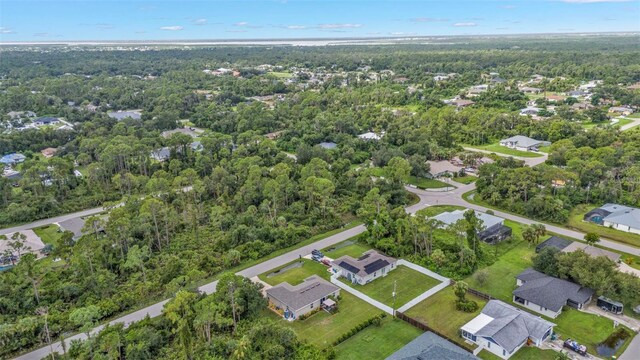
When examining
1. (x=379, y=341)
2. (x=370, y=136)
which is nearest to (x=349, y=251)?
(x=379, y=341)

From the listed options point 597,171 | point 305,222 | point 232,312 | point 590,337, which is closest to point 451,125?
point 597,171

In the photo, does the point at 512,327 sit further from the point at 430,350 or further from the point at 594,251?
the point at 594,251

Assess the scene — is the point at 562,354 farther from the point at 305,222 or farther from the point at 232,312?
the point at 305,222

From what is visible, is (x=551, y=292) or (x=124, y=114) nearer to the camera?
(x=551, y=292)

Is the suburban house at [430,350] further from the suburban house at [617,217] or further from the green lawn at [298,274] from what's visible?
the suburban house at [617,217]

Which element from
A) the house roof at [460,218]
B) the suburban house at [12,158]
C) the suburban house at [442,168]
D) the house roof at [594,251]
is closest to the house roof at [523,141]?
the suburban house at [442,168]

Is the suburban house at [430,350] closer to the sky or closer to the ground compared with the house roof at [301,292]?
closer to the sky
